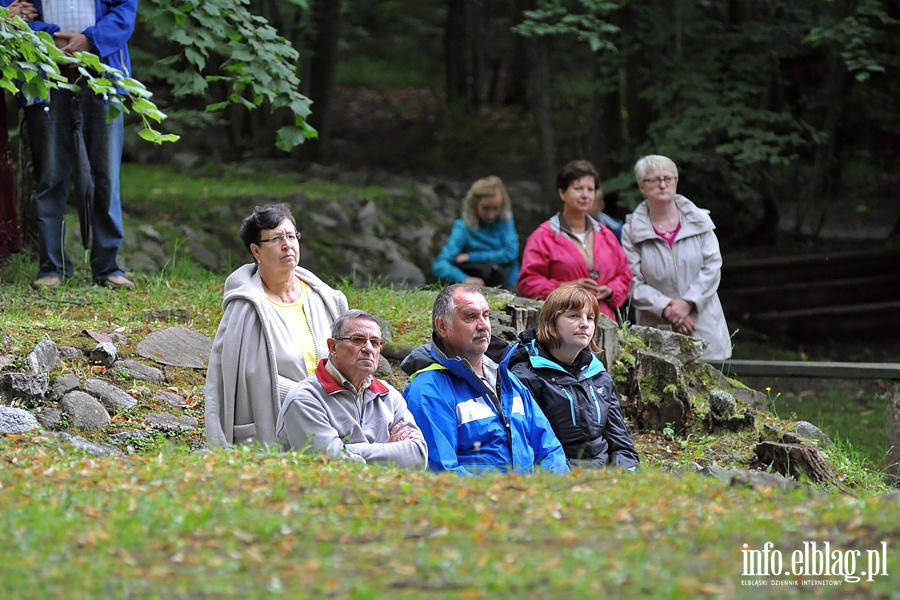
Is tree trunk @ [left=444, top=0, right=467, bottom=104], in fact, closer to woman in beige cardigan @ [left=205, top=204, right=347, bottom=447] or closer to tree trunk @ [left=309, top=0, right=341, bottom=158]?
tree trunk @ [left=309, top=0, right=341, bottom=158]

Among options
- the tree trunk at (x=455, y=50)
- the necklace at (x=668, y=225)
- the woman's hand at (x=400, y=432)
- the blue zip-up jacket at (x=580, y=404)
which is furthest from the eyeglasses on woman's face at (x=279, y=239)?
the tree trunk at (x=455, y=50)

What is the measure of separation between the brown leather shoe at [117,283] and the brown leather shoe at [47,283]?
0.32m

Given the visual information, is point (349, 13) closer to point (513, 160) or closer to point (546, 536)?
point (513, 160)

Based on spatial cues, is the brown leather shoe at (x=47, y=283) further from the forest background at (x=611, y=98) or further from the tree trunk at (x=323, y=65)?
the tree trunk at (x=323, y=65)

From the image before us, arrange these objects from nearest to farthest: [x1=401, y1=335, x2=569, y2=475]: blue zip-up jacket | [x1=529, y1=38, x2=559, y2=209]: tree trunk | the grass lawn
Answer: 1. the grass lawn
2. [x1=401, y1=335, x2=569, y2=475]: blue zip-up jacket
3. [x1=529, y1=38, x2=559, y2=209]: tree trunk

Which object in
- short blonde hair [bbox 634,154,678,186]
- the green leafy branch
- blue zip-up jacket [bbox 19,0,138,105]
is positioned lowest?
short blonde hair [bbox 634,154,678,186]

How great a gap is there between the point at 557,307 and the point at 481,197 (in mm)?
3128

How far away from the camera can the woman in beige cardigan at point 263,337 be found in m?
5.20

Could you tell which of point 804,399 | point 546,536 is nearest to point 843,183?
point 804,399

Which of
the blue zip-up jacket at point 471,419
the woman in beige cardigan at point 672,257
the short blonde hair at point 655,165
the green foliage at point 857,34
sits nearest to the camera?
the blue zip-up jacket at point 471,419

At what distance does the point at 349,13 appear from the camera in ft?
76.1

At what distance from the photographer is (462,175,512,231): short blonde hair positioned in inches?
336

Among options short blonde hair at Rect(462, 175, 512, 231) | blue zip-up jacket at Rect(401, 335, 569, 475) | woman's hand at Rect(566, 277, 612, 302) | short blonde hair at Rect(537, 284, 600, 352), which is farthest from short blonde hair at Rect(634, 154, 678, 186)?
blue zip-up jacket at Rect(401, 335, 569, 475)

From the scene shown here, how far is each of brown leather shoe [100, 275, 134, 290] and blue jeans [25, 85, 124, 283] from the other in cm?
18
